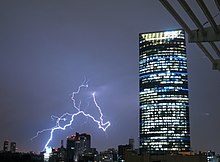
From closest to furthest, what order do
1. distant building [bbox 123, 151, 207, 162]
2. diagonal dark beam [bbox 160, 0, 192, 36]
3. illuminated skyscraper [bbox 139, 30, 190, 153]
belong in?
1. diagonal dark beam [bbox 160, 0, 192, 36]
2. distant building [bbox 123, 151, 207, 162]
3. illuminated skyscraper [bbox 139, 30, 190, 153]

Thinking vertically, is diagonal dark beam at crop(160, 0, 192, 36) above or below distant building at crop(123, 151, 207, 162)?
above

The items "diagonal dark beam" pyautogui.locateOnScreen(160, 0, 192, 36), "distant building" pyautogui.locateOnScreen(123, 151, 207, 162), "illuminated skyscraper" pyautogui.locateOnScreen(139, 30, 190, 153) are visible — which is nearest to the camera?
"diagonal dark beam" pyautogui.locateOnScreen(160, 0, 192, 36)

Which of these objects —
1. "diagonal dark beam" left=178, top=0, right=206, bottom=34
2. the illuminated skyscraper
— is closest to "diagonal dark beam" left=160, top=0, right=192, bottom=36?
"diagonal dark beam" left=178, top=0, right=206, bottom=34

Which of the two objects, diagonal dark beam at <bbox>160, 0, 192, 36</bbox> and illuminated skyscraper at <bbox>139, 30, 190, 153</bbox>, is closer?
diagonal dark beam at <bbox>160, 0, 192, 36</bbox>

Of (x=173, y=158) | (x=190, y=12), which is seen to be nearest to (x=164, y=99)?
(x=173, y=158)

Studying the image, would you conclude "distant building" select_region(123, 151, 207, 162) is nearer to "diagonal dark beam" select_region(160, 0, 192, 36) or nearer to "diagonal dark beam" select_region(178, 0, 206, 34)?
"diagonal dark beam" select_region(178, 0, 206, 34)

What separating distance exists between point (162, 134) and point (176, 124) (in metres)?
→ 5.87

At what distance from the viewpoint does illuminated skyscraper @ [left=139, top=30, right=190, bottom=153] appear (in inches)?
4498

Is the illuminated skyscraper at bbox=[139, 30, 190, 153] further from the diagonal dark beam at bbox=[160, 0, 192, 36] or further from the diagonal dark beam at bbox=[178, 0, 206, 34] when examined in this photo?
the diagonal dark beam at bbox=[160, 0, 192, 36]

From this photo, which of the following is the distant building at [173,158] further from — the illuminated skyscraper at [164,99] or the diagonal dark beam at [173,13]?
the illuminated skyscraper at [164,99]

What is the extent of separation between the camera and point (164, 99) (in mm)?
115562

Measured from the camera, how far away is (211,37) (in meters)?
8.88

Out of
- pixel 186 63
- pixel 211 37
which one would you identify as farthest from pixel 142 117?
pixel 211 37

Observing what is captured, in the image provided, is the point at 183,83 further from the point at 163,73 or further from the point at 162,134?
the point at 162,134
